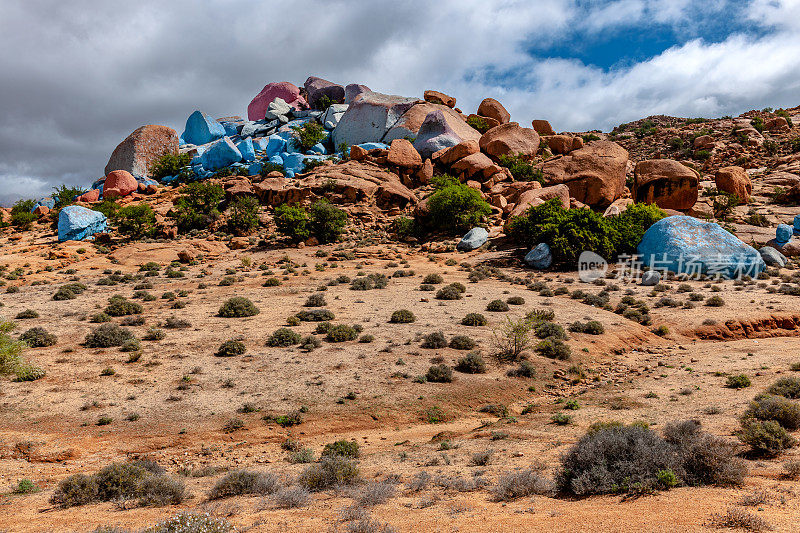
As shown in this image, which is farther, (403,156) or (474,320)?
(403,156)

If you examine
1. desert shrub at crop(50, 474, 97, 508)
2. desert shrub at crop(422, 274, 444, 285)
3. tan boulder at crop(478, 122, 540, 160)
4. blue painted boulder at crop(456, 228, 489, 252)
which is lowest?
desert shrub at crop(50, 474, 97, 508)

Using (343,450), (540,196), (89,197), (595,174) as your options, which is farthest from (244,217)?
(343,450)

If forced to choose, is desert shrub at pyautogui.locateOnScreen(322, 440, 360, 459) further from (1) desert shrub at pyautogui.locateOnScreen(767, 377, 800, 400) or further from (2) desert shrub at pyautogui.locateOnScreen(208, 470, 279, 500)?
(1) desert shrub at pyautogui.locateOnScreen(767, 377, 800, 400)

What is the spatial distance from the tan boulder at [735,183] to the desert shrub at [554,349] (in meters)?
38.3

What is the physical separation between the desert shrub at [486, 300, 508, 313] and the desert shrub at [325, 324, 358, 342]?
690cm

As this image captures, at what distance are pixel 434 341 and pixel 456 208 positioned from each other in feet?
80.0

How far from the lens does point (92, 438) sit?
10492mm

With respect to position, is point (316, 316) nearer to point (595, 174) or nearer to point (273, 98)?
point (595, 174)

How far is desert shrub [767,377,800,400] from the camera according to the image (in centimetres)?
1061

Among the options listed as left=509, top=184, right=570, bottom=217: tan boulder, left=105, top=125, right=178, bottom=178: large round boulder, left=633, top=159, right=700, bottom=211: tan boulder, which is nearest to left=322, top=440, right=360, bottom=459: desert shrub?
left=509, top=184, right=570, bottom=217: tan boulder

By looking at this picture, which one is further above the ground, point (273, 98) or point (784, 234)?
point (273, 98)

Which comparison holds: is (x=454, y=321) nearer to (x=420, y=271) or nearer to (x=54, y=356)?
(x=420, y=271)

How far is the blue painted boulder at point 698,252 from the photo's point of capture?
26156 millimetres

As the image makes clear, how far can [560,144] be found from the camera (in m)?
54.5
